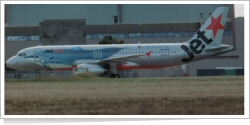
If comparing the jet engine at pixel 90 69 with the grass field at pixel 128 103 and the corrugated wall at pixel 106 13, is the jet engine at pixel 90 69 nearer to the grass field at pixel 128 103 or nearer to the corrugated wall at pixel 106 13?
the grass field at pixel 128 103

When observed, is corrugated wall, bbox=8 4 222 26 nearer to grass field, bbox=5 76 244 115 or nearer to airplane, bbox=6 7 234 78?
airplane, bbox=6 7 234 78

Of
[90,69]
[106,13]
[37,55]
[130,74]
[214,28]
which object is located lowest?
[130,74]

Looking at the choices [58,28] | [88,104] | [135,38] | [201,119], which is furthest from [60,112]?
[135,38]

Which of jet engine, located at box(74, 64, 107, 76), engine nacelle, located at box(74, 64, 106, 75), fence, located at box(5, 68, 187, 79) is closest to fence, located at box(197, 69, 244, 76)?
fence, located at box(5, 68, 187, 79)

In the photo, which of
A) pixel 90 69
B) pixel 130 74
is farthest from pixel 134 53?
pixel 130 74

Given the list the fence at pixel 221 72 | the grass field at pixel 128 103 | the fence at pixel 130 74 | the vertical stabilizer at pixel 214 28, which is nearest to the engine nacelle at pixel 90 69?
the fence at pixel 130 74

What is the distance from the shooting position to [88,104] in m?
17.0

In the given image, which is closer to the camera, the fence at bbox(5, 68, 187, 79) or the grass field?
the grass field

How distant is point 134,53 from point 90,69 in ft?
14.2

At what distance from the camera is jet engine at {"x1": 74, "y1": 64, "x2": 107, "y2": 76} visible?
36625 mm

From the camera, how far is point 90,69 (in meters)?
36.9

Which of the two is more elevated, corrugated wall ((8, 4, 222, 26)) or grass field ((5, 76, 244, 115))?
corrugated wall ((8, 4, 222, 26))

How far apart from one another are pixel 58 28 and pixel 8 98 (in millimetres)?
35748

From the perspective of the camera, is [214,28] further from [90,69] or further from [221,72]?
[221,72]
